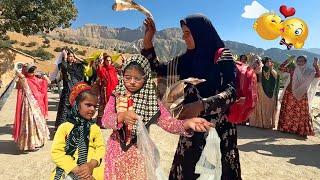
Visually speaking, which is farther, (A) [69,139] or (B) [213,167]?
(A) [69,139]

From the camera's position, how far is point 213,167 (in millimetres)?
2910

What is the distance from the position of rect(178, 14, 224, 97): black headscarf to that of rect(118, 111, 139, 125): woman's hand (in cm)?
55

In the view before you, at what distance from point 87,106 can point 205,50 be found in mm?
976

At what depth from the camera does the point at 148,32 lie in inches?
129

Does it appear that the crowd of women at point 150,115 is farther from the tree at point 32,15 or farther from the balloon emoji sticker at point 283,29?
the tree at point 32,15

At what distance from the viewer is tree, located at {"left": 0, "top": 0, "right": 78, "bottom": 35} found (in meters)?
24.9

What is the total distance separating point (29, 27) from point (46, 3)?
1.85 meters

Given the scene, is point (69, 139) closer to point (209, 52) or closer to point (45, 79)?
point (209, 52)

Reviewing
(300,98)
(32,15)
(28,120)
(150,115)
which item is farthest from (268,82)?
(32,15)

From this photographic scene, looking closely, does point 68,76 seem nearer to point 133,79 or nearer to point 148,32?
point 148,32

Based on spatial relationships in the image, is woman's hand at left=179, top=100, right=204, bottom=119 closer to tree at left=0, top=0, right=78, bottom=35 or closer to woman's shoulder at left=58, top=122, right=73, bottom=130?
woman's shoulder at left=58, top=122, right=73, bottom=130

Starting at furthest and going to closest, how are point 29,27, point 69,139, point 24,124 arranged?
point 29,27 → point 24,124 → point 69,139

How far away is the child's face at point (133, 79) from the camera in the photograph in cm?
299

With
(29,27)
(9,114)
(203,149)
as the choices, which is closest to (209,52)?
(203,149)
